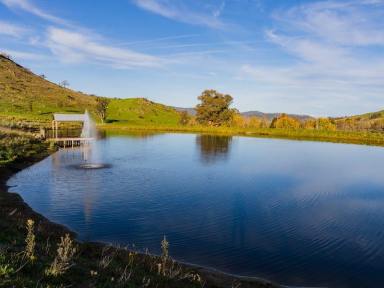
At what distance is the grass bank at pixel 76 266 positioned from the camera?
8430mm

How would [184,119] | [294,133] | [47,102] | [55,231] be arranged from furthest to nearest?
[184,119], [47,102], [294,133], [55,231]

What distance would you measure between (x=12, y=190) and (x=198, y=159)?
23.0 meters

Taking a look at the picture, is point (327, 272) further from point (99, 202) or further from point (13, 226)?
point (99, 202)

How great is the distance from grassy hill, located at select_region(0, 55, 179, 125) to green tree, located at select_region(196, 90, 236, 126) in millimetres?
23136

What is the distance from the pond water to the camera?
14.5 meters

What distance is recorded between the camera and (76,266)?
32.0 ft

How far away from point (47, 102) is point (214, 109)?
67.7m

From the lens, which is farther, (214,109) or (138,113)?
(138,113)

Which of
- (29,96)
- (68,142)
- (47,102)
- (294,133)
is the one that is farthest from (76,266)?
(29,96)

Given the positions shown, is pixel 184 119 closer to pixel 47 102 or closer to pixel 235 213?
pixel 47 102

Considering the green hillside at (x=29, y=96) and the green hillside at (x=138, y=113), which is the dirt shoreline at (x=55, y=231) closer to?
the green hillside at (x=29, y=96)

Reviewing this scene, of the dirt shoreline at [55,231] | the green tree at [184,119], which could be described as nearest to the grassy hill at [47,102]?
the green tree at [184,119]

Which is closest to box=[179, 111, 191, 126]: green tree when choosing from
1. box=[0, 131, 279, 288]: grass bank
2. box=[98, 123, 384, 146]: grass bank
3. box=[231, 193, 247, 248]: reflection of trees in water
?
box=[98, 123, 384, 146]: grass bank

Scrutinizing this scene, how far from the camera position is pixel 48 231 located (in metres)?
15.1
